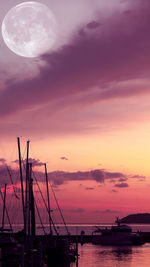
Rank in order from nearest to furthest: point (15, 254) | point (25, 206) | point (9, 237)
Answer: point (15, 254), point (9, 237), point (25, 206)

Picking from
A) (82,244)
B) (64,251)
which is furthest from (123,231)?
(64,251)

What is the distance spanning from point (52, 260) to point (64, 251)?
1.82m

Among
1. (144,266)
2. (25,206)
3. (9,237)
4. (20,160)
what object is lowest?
(144,266)

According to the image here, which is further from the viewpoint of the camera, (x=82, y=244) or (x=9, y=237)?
(x=82, y=244)

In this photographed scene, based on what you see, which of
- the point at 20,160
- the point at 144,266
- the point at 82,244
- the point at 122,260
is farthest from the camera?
the point at 82,244

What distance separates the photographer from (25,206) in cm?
6353

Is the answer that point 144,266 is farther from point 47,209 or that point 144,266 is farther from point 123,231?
point 123,231

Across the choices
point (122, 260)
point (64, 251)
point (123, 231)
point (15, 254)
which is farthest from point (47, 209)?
point (123, 231)

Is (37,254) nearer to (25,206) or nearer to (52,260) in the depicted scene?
(52,260)

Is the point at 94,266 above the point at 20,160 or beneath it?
beneath

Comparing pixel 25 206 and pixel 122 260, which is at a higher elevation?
pixel 25 206

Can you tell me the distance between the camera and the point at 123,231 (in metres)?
123

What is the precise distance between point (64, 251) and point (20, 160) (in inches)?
681

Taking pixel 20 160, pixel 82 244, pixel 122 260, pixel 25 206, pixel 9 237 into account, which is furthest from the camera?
pixel 82 244
